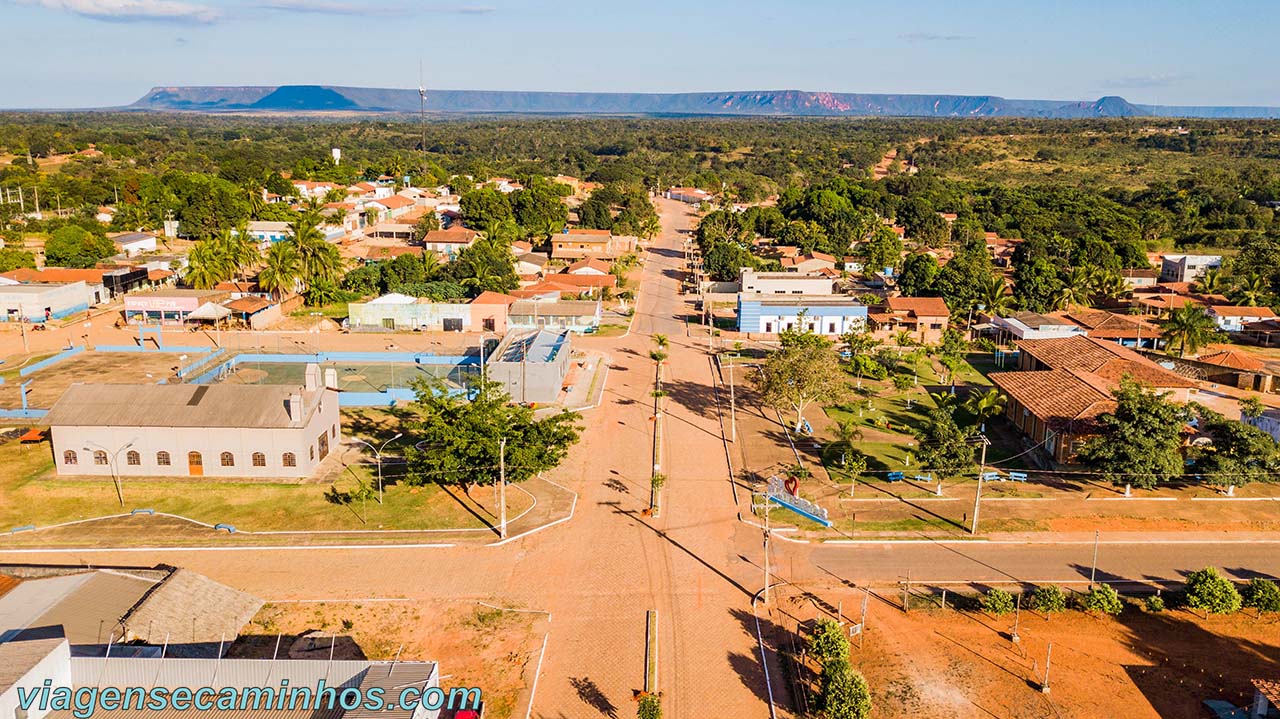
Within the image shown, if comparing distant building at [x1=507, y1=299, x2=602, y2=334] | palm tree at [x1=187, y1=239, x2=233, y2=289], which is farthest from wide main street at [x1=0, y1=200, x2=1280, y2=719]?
palm tree at [x1=187, y1=239, x2=233, y2=289]

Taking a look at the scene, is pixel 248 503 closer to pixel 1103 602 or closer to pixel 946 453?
pixel 946 453

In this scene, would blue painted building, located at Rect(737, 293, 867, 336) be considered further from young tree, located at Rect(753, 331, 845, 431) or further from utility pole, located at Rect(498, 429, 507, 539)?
utility pole, located at Rect(498, 429, 507, 539)

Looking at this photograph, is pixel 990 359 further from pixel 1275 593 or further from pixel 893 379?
pixel 1275 593

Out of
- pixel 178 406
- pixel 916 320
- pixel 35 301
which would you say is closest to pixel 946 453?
pixel 916 320

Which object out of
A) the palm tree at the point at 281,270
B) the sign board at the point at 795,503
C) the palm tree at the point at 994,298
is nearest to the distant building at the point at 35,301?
the palm tree at the point at 281,270

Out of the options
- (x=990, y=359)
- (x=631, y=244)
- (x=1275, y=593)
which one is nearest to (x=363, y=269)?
(x=631, y=244)

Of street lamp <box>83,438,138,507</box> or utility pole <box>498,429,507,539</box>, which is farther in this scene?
street lamp <box>83,438,138,507</box>

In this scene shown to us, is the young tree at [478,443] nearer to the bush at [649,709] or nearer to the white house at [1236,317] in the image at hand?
the bush at [649,709]
